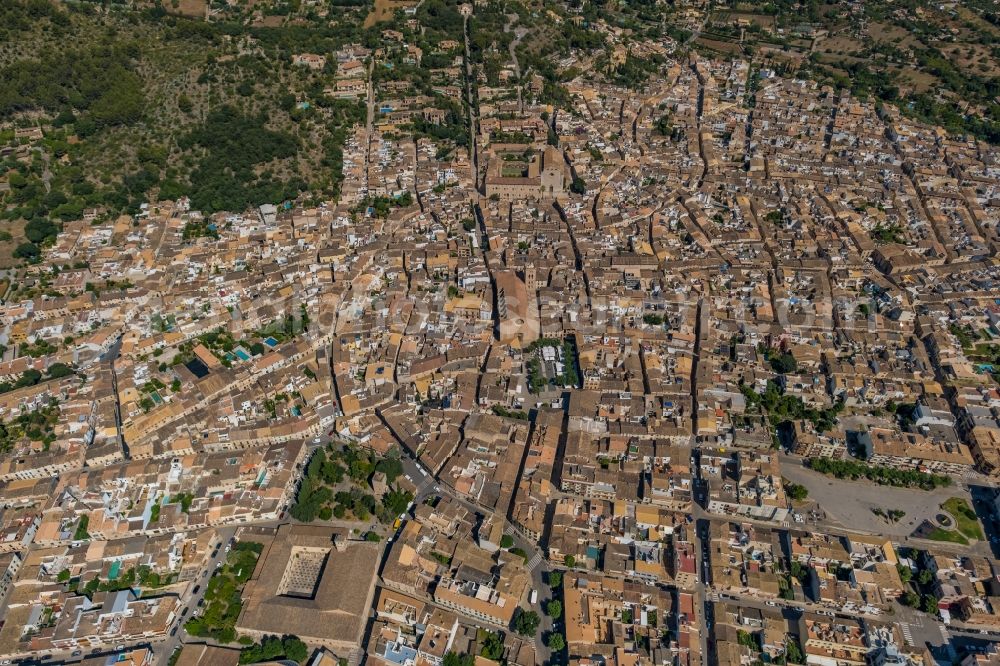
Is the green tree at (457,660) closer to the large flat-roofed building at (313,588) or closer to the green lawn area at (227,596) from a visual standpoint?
the large flat-roofed building at (313,588)

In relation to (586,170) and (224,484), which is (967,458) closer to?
(586,170)

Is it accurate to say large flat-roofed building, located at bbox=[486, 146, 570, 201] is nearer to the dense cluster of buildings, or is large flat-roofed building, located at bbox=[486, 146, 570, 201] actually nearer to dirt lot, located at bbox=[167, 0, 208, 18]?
the dense cluster of buildings

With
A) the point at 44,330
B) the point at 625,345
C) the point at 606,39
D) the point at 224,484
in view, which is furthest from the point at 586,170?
the point at 44,330

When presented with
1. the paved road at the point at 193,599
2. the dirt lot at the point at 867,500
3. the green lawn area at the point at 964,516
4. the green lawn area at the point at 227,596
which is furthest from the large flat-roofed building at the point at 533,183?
the green lawn area at the point at 964,516

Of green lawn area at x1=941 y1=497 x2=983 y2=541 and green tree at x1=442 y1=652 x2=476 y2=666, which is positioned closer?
green tree at x1=442 y1=652 x2=476 y2=666

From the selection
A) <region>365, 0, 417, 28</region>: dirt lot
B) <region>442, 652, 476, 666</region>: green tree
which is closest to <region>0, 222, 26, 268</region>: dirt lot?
<region>365, 0, 417, 28</region>: dirt lot

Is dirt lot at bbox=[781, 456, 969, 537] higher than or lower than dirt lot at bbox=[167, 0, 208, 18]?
lower
